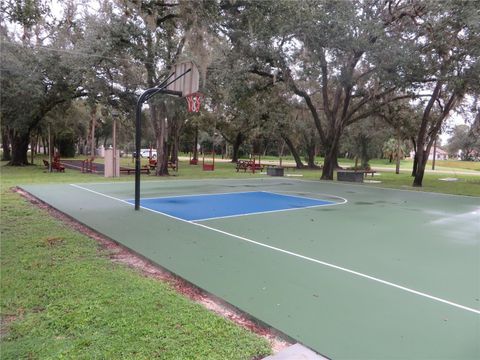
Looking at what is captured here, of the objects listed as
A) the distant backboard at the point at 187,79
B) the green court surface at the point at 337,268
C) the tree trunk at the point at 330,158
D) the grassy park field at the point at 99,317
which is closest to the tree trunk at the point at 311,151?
the tree trunk at the point at 330,158

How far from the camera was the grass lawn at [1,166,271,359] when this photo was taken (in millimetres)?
2539

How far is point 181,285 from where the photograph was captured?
154 inches

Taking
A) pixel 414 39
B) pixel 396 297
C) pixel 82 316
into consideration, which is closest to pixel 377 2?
pixel 414 39

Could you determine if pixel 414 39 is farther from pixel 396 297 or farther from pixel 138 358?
pixel 138 358

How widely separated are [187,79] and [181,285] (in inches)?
240

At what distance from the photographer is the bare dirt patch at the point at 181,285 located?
9.47ft

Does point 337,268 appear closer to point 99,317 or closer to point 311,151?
point 99,317

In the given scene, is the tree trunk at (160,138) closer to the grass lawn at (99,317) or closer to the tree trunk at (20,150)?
the tree trunk at (20,150)

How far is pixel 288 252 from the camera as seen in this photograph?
5148 mm

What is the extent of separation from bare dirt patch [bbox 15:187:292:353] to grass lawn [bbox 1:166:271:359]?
12 cm

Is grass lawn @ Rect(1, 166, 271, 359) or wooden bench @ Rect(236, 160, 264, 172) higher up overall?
wooden bench @ Rect(236, 160, 264, 172)

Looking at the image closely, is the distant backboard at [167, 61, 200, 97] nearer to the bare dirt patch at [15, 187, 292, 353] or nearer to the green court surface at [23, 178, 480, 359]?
the green court surface at [23, 178, 480, 359]

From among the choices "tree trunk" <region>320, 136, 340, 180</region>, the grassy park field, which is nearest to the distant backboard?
the grassy park field

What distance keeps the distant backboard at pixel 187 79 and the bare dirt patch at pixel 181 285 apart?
152 inches
